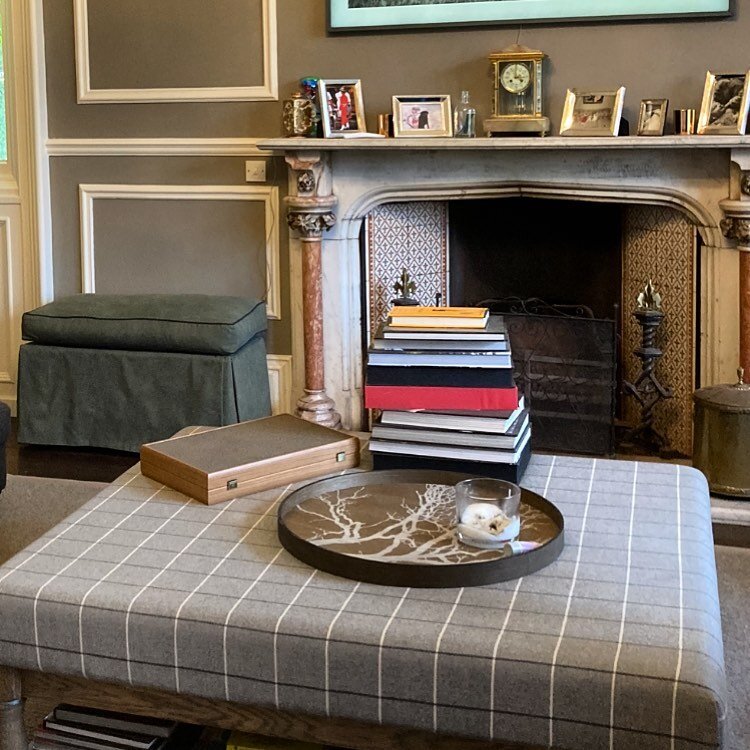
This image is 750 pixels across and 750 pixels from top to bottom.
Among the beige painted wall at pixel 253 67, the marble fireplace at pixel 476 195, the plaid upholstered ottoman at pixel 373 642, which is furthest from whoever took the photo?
the beige painted wall at pixel 253 67

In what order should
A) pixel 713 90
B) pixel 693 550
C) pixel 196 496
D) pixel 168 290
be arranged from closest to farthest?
pixel 693 550, pixel 196 496, pixel 713 90, pixel 168 290

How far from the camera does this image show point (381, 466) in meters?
2.16

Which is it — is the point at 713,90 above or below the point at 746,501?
above

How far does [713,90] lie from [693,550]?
2.34m

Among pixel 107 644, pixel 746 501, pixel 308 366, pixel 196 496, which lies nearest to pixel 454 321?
pixel 196 496

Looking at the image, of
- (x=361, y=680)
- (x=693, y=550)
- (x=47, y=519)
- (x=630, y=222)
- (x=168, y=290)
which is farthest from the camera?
(x=168, y=290)

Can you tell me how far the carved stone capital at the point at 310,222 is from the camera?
412cm

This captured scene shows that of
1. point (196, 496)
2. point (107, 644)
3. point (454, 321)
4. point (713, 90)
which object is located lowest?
point (107, 644)

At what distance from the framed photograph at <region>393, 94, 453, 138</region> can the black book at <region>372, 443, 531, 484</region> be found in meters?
2.07

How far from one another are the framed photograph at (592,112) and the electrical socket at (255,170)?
3.75ft

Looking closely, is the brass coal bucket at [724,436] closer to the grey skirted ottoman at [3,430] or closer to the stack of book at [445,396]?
the stack of book at [445,396]

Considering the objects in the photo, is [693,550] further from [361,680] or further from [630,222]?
[630,222]

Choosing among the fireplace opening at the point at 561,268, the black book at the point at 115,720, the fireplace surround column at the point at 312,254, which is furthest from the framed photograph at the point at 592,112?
the black book at the point at 115,720

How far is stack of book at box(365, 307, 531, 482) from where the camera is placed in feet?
6.83
